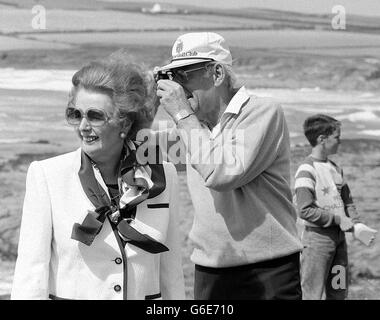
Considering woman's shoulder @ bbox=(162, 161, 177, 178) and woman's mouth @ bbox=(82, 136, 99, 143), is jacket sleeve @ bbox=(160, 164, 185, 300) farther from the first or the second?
woman's mouth @ bbox=(82, 136, 99, 143)

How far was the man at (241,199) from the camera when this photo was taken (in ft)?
10.3

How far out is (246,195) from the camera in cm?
316

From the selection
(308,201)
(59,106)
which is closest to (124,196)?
(308,201)

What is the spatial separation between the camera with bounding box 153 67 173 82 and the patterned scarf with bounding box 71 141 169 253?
0.60m

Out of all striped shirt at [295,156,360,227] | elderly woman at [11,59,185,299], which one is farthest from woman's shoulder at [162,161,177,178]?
striped shirt at [295,156,360,227]

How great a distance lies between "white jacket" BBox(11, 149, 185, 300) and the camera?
2621 mm

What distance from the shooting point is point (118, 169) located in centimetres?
281

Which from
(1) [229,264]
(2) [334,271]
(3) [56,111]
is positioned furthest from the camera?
(3) [56,111]

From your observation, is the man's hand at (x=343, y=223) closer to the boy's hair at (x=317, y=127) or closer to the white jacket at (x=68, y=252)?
the boy's hair at (x=317, y=127)

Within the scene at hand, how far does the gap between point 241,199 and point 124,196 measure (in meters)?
0.56

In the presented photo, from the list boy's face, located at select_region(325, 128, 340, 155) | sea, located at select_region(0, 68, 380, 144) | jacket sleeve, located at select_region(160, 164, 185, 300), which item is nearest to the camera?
jacket sleeve, located at select_region(160, 164, 185, 300)

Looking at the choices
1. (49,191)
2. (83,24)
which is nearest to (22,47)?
(83,24)
